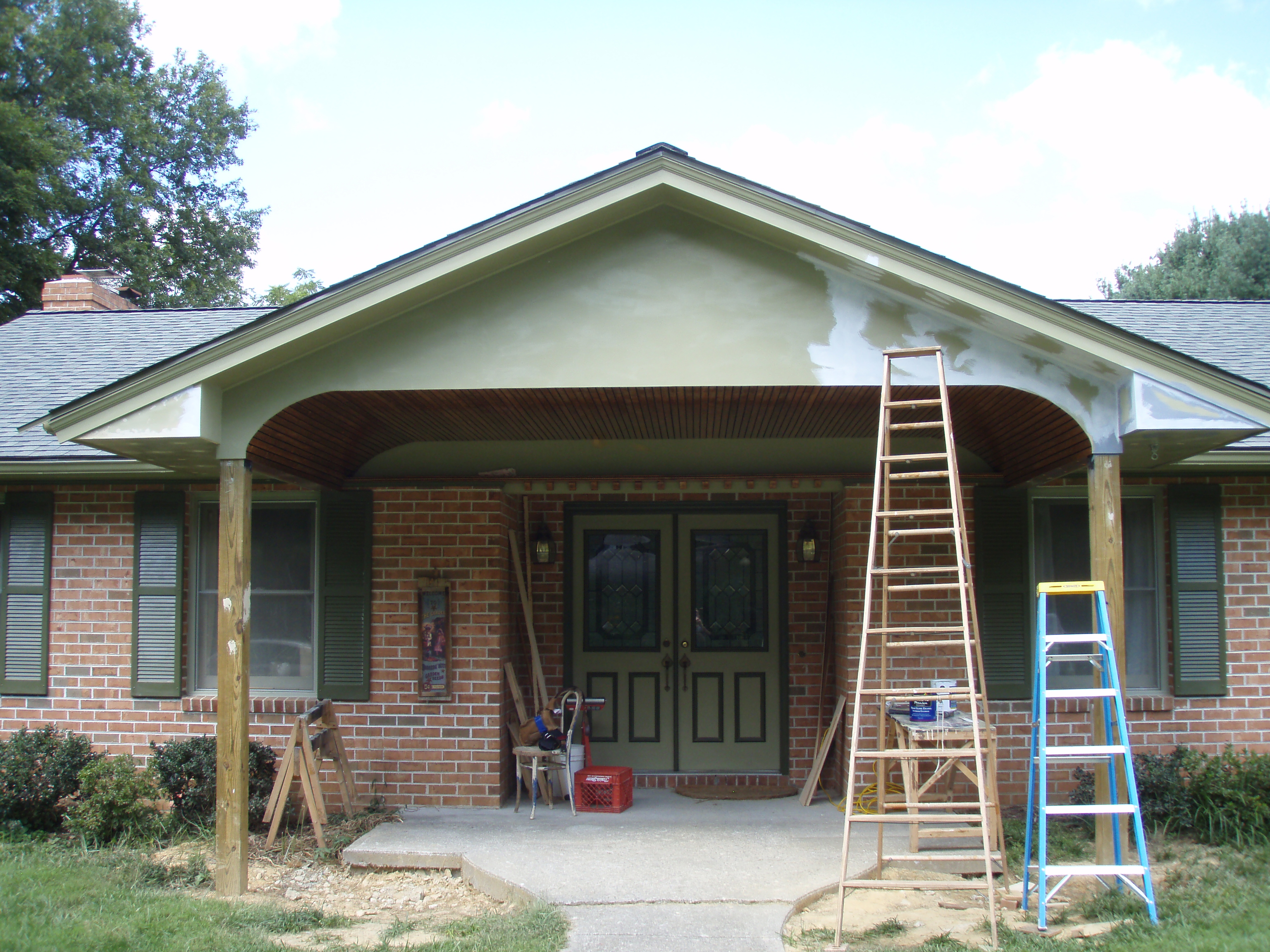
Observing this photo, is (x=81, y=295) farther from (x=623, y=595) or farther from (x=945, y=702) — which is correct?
(x=945, y=702)

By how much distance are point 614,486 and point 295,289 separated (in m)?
26.8

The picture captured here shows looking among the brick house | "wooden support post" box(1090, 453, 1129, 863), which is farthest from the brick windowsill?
"wooden support post" box(1090, 453, 1129, 863)

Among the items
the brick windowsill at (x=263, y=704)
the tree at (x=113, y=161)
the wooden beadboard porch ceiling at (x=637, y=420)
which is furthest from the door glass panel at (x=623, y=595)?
the tree at (x=113, y=161)

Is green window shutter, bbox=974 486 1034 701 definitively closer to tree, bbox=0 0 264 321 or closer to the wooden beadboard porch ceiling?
the wooden beadboard porch ceiling

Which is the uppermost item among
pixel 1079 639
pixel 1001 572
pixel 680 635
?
pixel 1001 572

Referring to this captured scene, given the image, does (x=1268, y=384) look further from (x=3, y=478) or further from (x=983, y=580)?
(x=3, y=478)

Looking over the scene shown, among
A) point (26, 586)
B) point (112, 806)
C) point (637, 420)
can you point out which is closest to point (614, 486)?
point (637, 420)

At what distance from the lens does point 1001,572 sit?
759 cm

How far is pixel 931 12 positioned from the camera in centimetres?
1630

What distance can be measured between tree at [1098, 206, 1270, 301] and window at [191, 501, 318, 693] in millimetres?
19557

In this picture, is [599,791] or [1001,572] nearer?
[599,791]

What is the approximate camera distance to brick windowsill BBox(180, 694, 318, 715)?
7574 millimetres

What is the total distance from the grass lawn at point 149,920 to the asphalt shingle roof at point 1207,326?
6.08m

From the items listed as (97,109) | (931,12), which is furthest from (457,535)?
(97,109)
